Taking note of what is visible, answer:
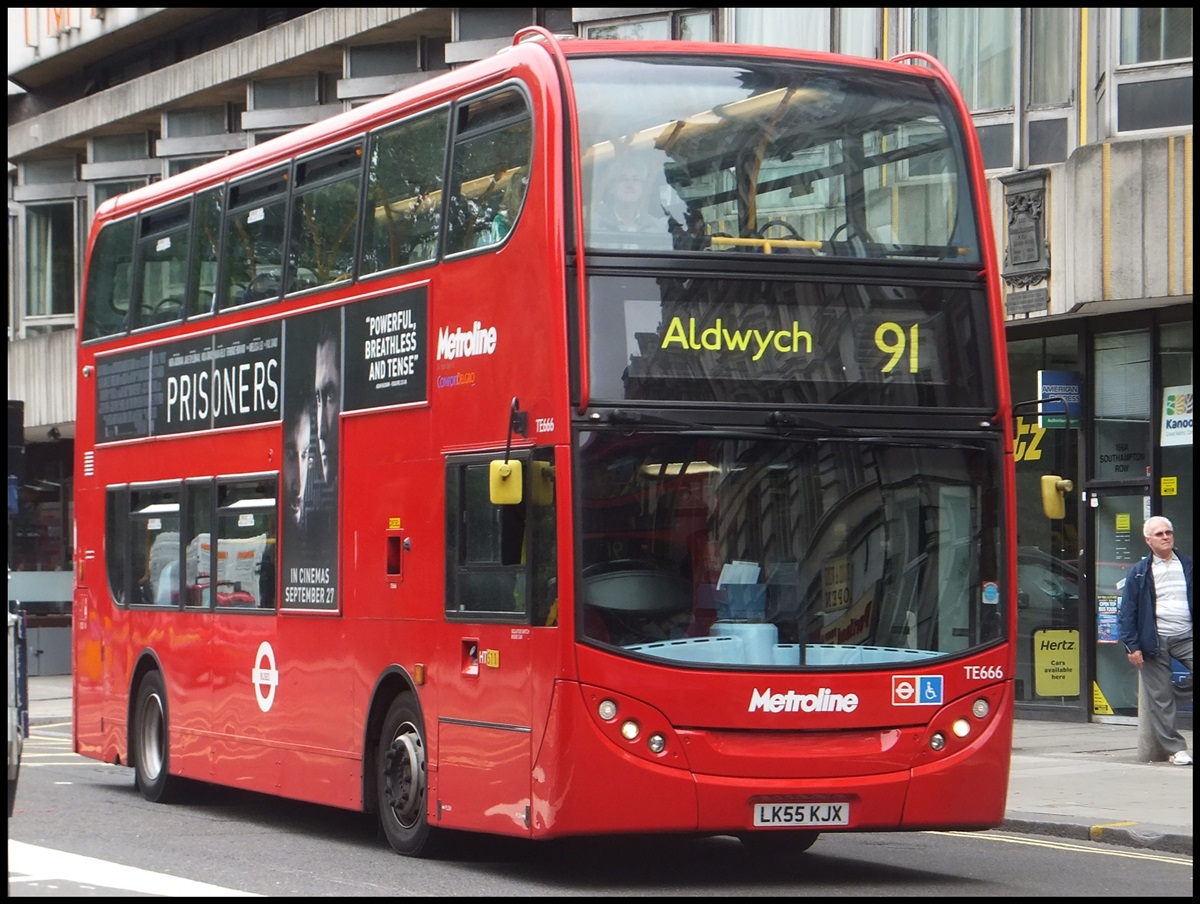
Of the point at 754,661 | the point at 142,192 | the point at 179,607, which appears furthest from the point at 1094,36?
the point at 754,661

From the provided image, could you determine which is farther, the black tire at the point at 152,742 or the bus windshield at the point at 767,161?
the black tire at the point at 152,742

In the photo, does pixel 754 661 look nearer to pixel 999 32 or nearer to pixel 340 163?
pixel 340 163

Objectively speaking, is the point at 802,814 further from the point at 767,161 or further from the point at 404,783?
the point at 767,161

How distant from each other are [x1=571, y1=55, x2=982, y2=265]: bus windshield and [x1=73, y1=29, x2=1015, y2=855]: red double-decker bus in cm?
2

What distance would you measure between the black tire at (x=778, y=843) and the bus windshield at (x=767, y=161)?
3.37 meters

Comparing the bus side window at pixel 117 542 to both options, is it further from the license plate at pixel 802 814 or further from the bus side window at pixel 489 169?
the license plate at pixel 802 814

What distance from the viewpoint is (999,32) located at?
21078mm

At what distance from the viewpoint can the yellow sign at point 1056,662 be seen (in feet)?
68.7

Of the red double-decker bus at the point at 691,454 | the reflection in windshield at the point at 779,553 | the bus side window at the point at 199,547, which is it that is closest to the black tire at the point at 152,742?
the bus side window at the point at 199,547

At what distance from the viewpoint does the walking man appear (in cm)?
1677

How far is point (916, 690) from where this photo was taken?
1070 cm

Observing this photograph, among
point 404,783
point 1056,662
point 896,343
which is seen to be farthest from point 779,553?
point 1056,662

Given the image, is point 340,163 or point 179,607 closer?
point 340,163

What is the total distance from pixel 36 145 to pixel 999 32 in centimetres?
2140
